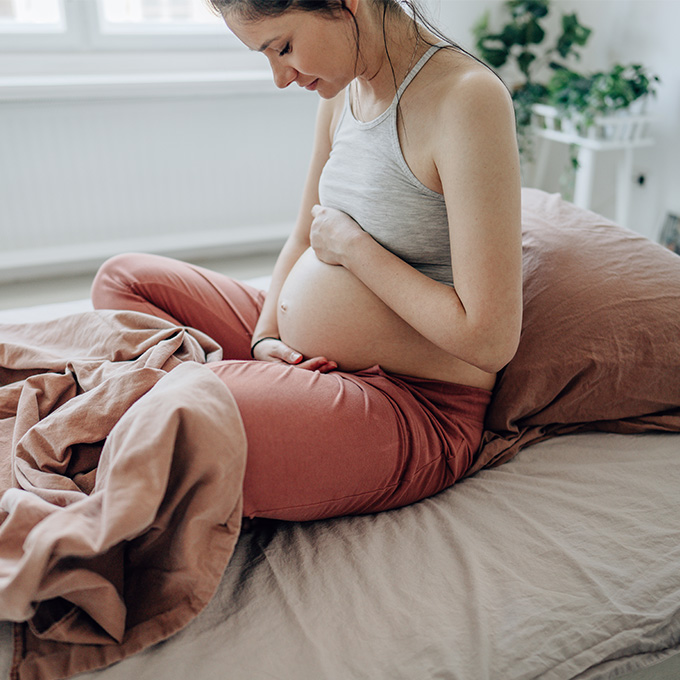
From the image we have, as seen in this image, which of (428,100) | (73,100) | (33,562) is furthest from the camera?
(73,100)

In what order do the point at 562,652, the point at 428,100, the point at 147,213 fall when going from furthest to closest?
the point at 147,213 < the point at 428,100 < the point at 562,652

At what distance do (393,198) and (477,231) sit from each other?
0.17 m

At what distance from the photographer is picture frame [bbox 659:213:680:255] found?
2.47 m

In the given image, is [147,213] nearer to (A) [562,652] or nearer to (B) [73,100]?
(B) [73,100]

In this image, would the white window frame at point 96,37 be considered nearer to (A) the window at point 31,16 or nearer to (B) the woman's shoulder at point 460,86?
(A) the window at point 31,16

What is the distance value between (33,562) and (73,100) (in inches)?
82.8

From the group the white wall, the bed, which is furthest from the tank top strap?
the white wall

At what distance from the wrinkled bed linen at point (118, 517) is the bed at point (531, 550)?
3cm

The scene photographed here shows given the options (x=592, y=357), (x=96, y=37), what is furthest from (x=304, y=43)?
(x=96, y=37)

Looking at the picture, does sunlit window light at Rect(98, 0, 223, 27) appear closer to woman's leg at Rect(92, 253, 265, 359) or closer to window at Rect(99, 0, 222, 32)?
window at Rect(99, 0, 222, 32)

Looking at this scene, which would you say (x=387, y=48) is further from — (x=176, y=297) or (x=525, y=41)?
(x=525, y=41)

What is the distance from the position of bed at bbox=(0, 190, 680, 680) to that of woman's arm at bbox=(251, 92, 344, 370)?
1.03 feet

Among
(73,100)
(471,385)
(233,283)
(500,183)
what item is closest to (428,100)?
A: (500,183)

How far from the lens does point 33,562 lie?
1.86 feet
